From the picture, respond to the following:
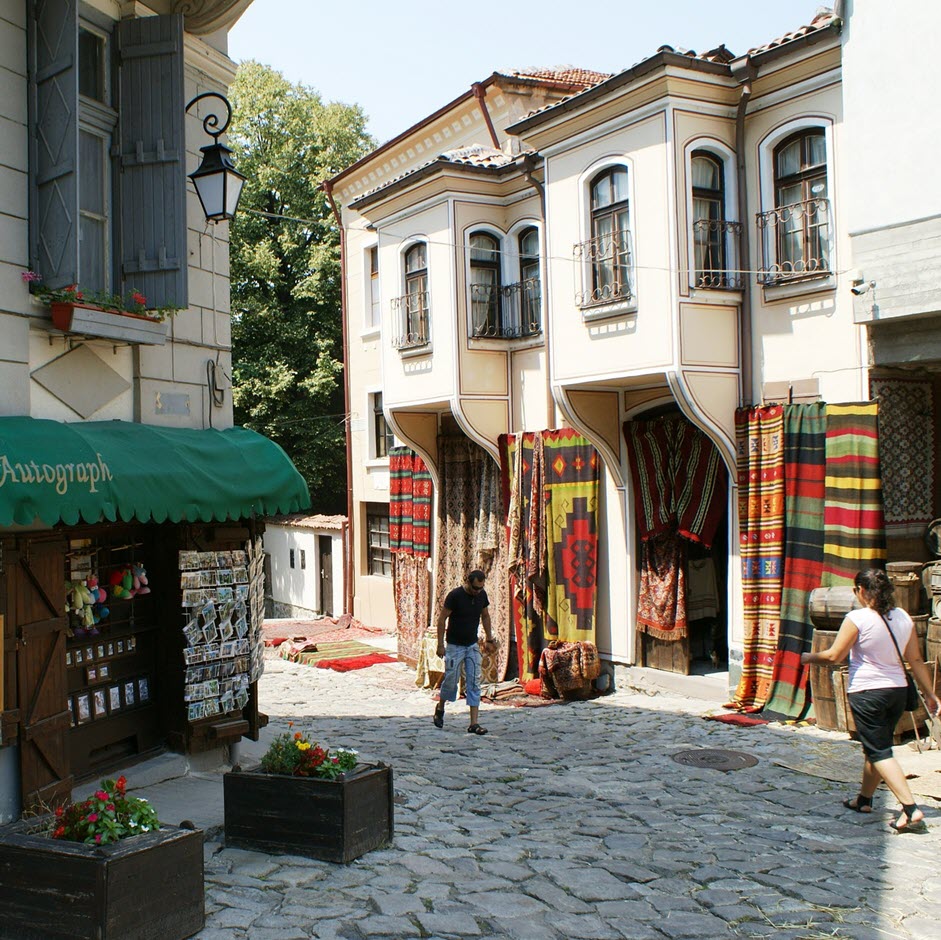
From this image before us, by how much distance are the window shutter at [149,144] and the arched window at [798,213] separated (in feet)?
22.4

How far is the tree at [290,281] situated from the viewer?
29.6 m

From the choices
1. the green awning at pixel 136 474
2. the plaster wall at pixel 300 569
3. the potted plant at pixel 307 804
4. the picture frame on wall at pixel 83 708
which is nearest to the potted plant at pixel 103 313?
the green awning at pixel 136 474

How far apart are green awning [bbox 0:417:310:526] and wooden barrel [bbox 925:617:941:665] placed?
6.42 metres

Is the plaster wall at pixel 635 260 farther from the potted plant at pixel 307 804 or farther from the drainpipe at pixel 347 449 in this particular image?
the drainpipe at pixel 347 449

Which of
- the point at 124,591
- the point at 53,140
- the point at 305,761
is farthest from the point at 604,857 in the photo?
the point at 53,140

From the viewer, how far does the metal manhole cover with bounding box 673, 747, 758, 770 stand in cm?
995

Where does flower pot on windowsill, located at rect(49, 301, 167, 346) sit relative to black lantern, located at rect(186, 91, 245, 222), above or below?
below

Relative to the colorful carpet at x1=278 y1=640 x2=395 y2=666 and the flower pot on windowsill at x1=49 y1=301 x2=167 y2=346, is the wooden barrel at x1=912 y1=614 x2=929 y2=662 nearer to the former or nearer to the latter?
the flower pot on windowsill at x1=49 y1=301 x2=167 y2=346

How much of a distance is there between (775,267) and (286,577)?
1813 centimetres

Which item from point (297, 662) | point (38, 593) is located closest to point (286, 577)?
point (297, 662)

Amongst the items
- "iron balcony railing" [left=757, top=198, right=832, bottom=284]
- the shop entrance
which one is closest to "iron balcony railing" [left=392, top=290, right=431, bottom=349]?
the shop entrance

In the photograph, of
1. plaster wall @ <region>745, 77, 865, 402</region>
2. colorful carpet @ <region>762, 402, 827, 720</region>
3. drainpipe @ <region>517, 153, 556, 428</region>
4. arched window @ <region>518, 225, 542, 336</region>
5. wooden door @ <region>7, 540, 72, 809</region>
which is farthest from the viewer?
arched window @ <region>518, 225, 542, 336</region>

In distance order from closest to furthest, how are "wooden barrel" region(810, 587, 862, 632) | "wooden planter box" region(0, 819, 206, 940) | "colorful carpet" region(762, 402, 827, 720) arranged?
"wooden planter box" region(0, 819, 206, 940) → "wooden barrel" region(810, 587, 862, 632) → "colorful carpet" region(762, 402, 827, 720)

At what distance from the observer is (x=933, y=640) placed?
10.2 m
